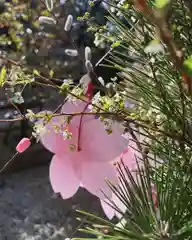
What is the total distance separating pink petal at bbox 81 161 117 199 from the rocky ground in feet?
4.31

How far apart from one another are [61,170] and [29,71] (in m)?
0.13

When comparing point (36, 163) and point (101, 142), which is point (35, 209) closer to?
point (36, 163)

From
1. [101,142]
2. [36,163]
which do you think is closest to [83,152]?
[101,142]

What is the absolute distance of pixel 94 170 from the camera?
456mm

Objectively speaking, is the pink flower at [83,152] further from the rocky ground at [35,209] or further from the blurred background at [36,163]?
the rocky ground at [35,209]

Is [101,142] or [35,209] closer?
[101,142]

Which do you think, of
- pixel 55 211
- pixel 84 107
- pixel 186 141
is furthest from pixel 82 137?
pixel 55 211

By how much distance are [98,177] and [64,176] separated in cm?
4

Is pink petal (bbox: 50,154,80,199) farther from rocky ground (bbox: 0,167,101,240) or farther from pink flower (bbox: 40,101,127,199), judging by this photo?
rocky ground (bbox: 0,167,101,240)

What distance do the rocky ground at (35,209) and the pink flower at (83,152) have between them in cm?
130

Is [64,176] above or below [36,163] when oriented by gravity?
above

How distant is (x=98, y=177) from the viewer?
17.9 inches

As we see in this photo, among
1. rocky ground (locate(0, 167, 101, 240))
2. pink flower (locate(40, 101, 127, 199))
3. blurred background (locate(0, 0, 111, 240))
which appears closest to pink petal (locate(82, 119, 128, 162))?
pink flower (locate(40, 101, 127, 199))

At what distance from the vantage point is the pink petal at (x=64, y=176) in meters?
0.47
